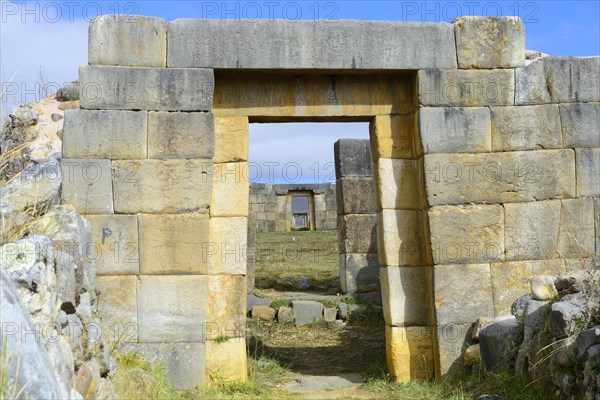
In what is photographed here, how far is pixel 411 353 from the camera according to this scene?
26.1 ft

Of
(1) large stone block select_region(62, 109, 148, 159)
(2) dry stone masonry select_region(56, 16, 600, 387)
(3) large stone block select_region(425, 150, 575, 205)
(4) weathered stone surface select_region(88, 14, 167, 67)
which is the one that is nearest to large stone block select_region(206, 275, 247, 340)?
(2) dry stone masonry select_region(56, 16, 600, 387)

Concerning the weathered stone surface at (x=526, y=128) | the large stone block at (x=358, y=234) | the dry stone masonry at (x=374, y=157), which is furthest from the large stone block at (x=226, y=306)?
the large stone block at (x=358, y=234)

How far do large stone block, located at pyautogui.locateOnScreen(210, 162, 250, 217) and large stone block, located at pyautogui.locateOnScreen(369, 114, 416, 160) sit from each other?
1521mm

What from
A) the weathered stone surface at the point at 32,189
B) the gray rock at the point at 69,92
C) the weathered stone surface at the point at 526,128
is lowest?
the weathered stone surface at the point at 32,189

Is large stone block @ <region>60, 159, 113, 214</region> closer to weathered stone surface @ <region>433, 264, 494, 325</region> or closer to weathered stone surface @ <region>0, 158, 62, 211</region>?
weathered stone surface @ <region>0, 158, 62, 211</region>

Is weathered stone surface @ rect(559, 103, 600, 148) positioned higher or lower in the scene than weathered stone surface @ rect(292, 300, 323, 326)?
higher

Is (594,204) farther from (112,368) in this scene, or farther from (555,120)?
(112,368)

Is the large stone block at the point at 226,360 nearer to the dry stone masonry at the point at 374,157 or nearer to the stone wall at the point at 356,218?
the dry stone masonry at the point at 374,157

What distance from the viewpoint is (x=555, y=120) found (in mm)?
7977

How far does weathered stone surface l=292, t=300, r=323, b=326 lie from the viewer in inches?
475

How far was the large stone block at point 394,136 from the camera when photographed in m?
8.12

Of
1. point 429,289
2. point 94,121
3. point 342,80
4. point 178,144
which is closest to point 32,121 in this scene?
point 94,121

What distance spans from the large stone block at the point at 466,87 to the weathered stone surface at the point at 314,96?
282 mm

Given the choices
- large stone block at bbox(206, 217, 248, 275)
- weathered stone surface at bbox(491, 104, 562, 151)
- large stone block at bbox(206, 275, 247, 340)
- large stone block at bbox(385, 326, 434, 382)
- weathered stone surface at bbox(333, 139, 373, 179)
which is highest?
weathered stone surface at bbox(333, 139, 373, 179)
